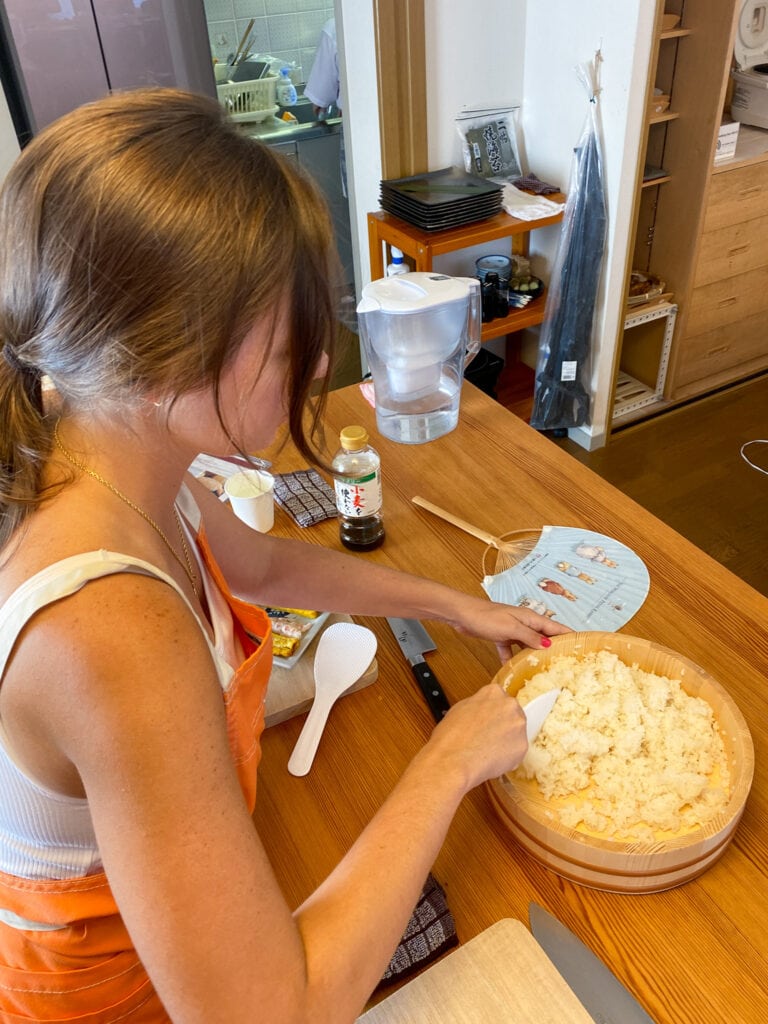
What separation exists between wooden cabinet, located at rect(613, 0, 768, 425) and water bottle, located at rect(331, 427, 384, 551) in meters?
1.69

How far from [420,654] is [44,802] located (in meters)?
0.49

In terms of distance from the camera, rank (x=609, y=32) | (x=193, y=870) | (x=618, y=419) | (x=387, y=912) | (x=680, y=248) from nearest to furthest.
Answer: (x=193, y=870) < (x=387, y=912) < (x=609, y=32) < (x=680, y=248) < (x=618, y=419)

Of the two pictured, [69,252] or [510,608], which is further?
[510,608]

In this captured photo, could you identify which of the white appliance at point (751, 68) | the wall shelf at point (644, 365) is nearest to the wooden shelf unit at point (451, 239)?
the wall shelf at point (644, 365)

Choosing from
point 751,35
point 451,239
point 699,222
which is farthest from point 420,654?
point 751,35

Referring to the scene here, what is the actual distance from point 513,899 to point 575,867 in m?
0.07

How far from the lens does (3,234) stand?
605 millimetres

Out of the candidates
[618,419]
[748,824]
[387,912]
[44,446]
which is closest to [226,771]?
[387,912]

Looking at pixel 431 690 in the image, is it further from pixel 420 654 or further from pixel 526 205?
pixel 526 205

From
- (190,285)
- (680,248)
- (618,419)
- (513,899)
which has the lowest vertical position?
(618,419)

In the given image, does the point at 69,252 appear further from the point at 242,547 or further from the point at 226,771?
the point at 242,547

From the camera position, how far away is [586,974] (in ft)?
2.28

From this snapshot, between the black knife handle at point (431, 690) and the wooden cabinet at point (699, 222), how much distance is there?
6.47ft

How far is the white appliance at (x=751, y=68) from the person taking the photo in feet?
9.08
